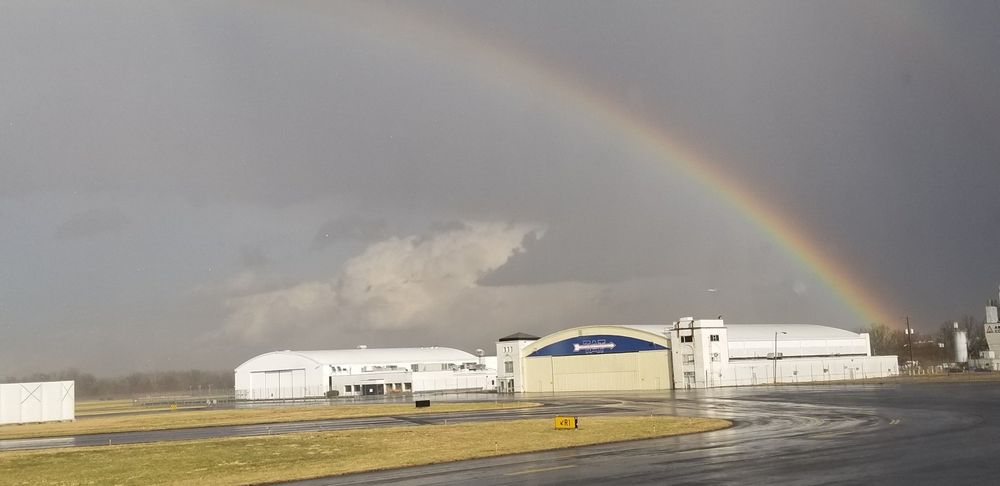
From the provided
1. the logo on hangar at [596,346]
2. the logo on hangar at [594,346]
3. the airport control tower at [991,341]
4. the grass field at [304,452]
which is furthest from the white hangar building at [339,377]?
the grass field at [304,452]

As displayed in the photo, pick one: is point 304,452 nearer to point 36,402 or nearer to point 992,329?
point 36,402

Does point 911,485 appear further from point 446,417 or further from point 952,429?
point 446,417

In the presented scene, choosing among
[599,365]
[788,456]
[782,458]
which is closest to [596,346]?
[599,365]

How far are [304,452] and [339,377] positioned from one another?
138943 mm

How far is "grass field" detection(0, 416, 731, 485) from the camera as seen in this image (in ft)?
129

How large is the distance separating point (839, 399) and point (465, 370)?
131 metres

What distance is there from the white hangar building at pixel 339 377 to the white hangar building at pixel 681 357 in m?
31.1

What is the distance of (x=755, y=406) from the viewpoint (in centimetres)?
7038

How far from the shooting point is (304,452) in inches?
1832

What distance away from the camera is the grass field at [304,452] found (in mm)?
39281

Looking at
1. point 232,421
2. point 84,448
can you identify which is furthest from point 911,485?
point 232,421

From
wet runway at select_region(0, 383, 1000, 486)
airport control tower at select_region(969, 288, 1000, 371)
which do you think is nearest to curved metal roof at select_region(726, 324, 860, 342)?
airport control tower at select_region(969, 288, 1000, 371)

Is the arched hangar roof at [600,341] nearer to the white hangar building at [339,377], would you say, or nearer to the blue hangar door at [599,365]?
the blue hangar door at [599,365]

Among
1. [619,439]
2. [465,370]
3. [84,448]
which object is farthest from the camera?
[465,370]
